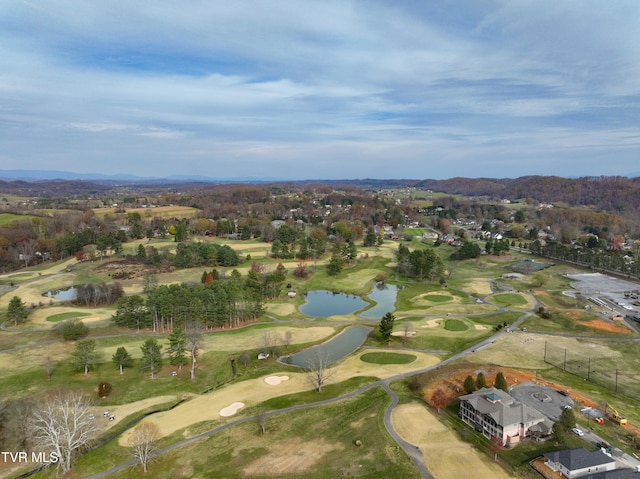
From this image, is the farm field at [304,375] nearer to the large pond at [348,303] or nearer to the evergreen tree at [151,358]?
the evergreen tree at [151,358]

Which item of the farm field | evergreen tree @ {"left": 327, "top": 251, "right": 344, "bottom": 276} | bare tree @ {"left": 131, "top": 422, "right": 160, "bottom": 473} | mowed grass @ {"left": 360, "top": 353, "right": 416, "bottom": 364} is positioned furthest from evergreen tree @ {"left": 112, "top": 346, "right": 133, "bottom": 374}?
evergreen tree @ {"left": 327, "top": 251, "right": 344, "bottom": 276}

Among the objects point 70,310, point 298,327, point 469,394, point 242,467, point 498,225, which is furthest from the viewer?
point 498,225

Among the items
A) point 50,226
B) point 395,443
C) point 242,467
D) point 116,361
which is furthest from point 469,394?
point 50,226

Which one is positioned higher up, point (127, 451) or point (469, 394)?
point (469, 394)

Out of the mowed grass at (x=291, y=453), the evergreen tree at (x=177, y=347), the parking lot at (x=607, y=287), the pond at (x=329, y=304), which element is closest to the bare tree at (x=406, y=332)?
the pond at (x=329, y=304)

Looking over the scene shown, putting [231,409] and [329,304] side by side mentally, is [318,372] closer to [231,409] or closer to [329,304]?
[231,409]

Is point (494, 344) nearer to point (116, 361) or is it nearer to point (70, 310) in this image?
point (116, 361)
